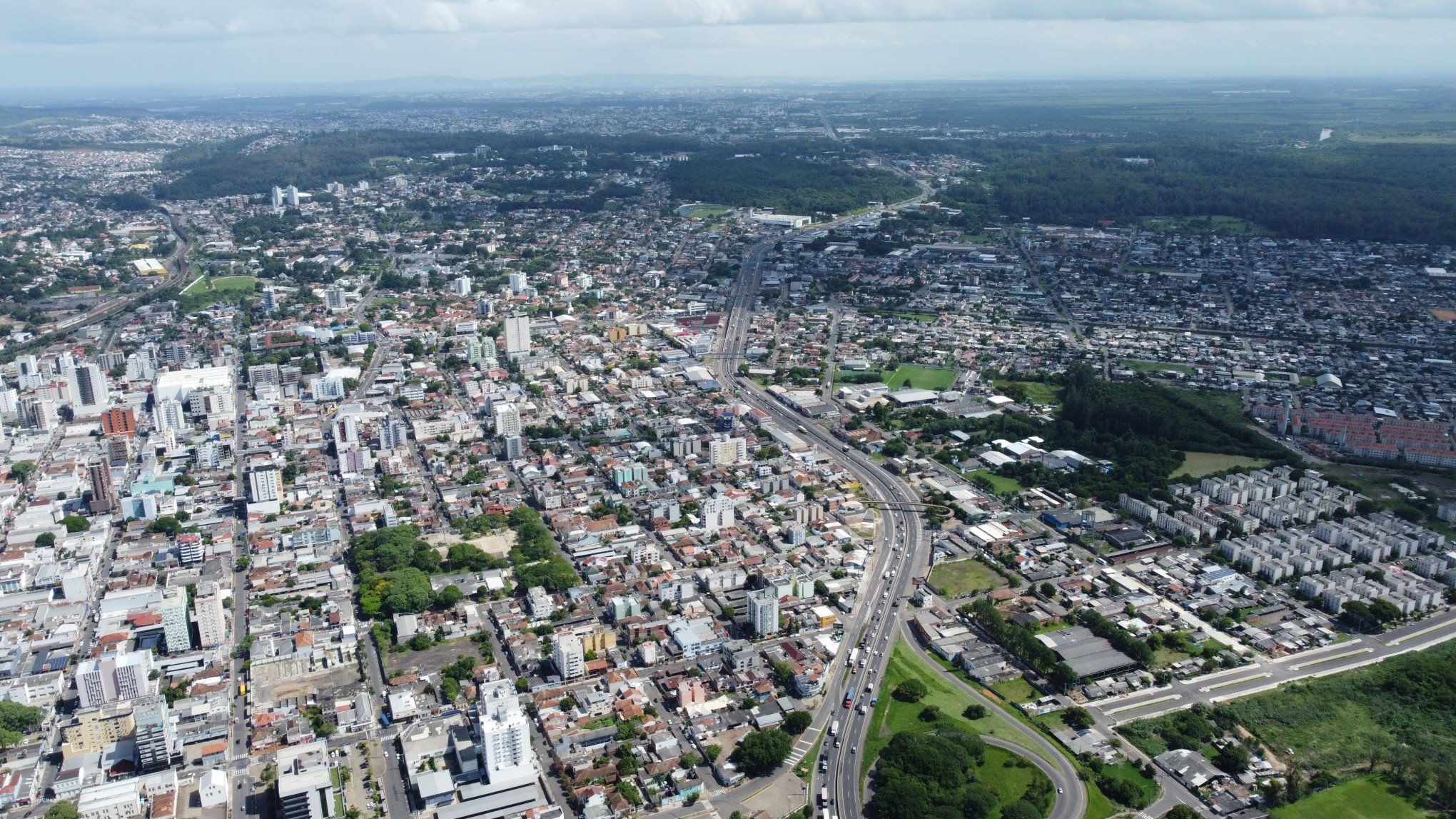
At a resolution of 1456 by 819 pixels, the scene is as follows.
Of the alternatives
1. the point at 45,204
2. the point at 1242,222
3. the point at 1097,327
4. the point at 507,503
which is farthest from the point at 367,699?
the point at 45,204

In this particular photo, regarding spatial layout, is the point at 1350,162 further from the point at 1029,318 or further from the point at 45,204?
the point at 45,204

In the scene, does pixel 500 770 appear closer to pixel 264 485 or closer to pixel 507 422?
pixel 264 485

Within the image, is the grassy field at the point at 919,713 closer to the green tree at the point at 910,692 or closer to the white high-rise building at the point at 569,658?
the green tree at the point at 910,692

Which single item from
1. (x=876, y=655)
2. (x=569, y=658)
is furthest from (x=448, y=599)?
(x=876, y=655)

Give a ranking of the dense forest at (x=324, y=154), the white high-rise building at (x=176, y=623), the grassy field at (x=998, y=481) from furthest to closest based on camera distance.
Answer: the dense forest at (x=324, y=154) < the grassy field at (x=998, y=481) < the white high-rise building at (x=176, y=623)

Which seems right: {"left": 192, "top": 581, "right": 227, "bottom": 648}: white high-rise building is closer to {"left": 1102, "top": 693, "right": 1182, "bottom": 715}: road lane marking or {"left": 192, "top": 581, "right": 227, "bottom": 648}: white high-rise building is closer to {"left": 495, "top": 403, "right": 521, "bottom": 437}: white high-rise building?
{"left": 495, "top": 403, "right": 521, "bottom": 437}: white high-rise building

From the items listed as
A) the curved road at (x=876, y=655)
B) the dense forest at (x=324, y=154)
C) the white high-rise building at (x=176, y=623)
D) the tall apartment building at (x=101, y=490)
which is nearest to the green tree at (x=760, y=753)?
the curved road at (x=876, y=655)
